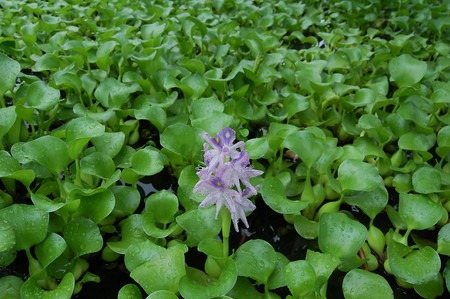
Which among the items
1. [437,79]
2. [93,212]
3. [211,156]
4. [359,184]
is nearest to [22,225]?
[93,212]

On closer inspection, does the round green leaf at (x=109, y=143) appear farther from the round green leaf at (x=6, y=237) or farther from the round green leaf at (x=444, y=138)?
the round green leaf at (x=444, y=138)

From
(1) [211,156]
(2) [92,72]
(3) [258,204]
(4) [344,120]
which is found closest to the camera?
(1) [211,156]

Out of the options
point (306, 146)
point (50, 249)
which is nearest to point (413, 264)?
point (306, 146)

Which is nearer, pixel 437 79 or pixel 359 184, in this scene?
pixel 359 184

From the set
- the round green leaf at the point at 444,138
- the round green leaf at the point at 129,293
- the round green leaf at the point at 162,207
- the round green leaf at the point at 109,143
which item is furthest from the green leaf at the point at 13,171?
the round green leaf at the point at 444,138

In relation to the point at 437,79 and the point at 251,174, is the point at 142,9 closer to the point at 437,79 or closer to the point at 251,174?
the point at 437,79

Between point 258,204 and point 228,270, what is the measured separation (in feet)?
1.87

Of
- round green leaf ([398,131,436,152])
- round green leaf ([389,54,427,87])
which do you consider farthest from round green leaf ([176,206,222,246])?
round green leaf ([389,54,427,87])

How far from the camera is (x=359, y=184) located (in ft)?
4.48

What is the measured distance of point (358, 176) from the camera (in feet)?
4.57

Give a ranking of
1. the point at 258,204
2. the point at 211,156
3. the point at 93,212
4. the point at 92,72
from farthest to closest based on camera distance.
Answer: the point at 92,72 < the point at 258,204 < the point at 93,212 < the point at 211,156

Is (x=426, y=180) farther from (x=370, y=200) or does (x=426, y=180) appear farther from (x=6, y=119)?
(x=6, y=119)

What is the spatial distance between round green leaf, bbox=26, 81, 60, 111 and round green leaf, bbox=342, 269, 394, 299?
116 centimetres

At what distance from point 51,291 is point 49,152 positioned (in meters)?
0.44
